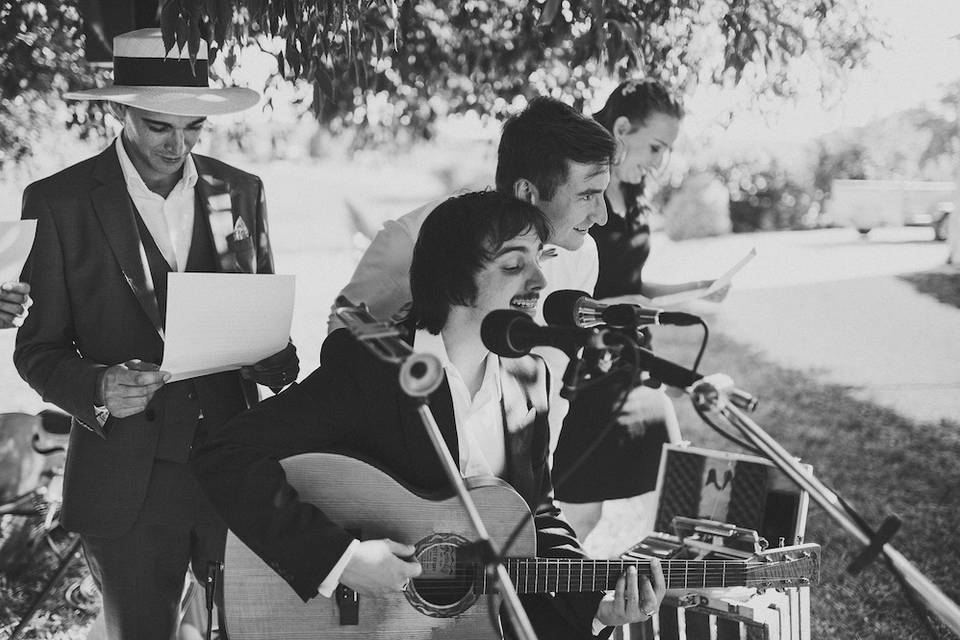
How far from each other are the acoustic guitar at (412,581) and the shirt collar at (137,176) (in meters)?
0.93

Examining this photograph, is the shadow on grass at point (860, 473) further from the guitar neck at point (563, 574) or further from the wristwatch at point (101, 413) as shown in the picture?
the wristwatch at point (101, 413)

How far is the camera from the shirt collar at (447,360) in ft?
8.82

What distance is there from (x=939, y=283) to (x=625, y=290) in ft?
29.4

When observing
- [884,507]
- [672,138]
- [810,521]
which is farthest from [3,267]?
[884,507]

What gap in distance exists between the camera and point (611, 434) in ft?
12.5

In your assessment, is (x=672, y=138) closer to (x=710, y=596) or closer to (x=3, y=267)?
(x=710, y=596)

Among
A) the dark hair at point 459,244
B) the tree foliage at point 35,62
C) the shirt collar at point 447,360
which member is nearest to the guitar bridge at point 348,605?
the shirt collar at point 447,360

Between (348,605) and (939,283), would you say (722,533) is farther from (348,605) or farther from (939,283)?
(939,283)

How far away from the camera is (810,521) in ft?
20.0

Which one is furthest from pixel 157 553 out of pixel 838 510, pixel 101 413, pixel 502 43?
pixel 502 43

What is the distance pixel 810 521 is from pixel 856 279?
7.17 m

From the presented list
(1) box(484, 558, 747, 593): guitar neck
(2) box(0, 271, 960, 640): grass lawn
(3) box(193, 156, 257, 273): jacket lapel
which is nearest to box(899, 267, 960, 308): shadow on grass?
(2) box(0, 271, 960, 640): grass lawn

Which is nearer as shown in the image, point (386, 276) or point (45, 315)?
point (45, 315)

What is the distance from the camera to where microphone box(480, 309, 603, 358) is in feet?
6.28
